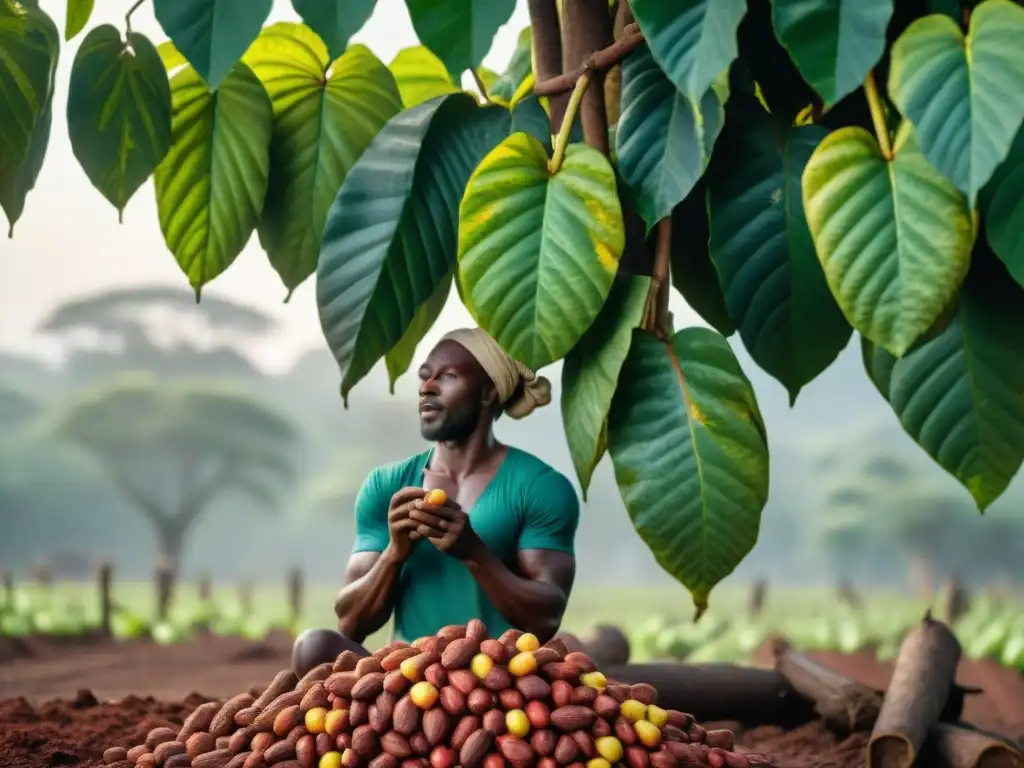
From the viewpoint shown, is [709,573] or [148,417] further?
[148,417]

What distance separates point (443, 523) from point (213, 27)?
572 mm

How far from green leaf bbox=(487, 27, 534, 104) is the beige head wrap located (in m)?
0.61

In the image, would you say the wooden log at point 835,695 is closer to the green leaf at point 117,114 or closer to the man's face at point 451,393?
the man's face at point 451,393

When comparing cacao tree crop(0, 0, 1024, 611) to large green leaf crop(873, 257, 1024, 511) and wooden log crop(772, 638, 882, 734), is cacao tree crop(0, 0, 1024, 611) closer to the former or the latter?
large green leaf crop(873, 257, 1024, 511)

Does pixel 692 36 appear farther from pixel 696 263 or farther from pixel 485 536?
pixel 485 536

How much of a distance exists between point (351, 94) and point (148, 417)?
23.1 feet

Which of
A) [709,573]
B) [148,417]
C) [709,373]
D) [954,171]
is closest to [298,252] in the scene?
[709,373]

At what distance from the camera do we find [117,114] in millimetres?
1645

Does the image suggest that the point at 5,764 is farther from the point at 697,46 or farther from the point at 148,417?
the point at 148,417

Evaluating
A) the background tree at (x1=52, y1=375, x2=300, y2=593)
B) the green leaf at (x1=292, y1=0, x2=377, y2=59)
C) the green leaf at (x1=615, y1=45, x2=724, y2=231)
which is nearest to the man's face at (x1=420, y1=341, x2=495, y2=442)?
the green leaf at (x1=615, y1=45, x2=724, y2=231)

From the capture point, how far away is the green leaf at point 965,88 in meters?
1.21

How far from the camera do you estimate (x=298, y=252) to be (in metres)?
1.76

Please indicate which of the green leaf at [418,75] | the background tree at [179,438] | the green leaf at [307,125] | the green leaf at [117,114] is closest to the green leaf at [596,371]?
the green leaf at [307,125]

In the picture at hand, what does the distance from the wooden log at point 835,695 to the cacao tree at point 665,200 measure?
0.82 m
